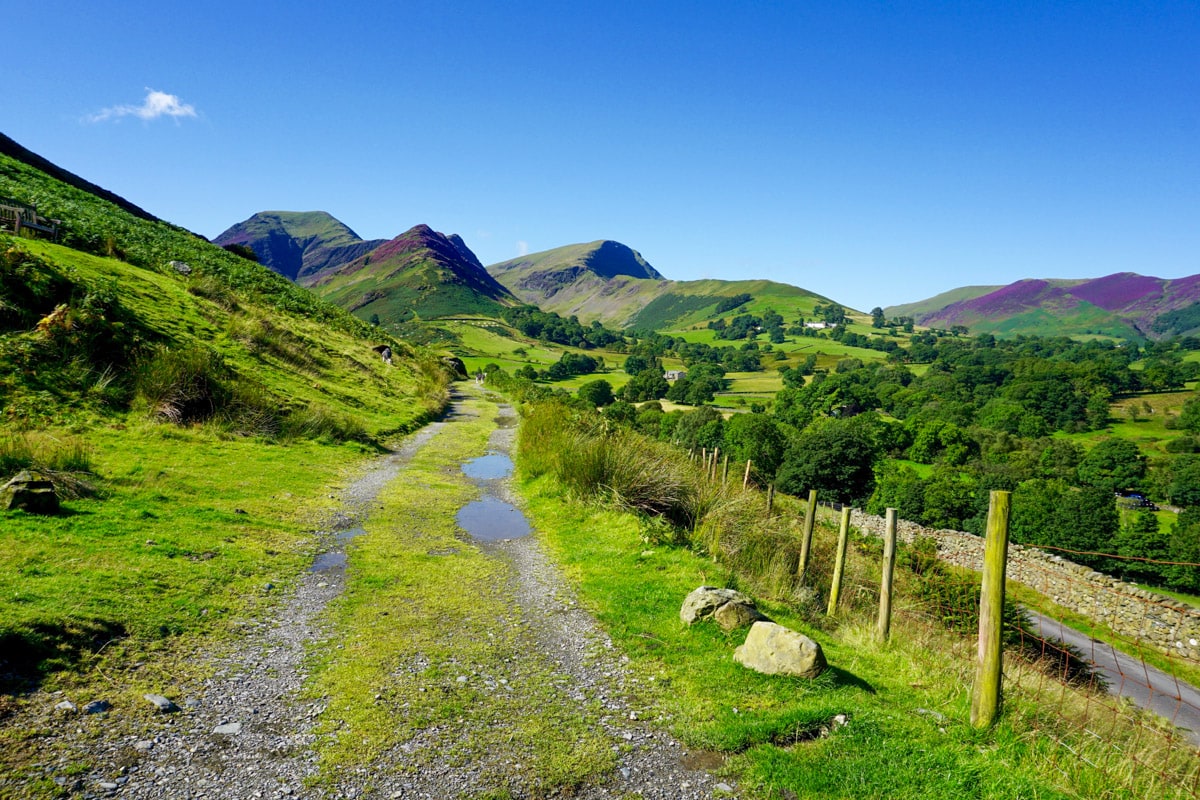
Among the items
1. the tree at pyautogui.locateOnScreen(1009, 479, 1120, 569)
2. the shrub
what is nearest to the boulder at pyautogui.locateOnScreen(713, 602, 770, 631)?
the shrub

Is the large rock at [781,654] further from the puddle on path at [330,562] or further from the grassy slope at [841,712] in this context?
the puddle on path at [330,562]

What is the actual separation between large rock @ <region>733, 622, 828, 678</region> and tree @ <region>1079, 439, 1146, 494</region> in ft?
334

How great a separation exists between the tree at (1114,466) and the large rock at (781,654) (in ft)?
334

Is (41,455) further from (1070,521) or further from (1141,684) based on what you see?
(1070,521)

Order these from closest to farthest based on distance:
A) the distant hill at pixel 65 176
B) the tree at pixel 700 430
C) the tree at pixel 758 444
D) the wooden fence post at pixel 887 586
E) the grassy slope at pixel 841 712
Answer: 1. the grassy slope at pixel 841 712
2. the wooden fence post at pixel 887 586
3. the distant hill at pixel 65 176
4. the tree at pixel 758 444
5. the tree at pixel 700 430

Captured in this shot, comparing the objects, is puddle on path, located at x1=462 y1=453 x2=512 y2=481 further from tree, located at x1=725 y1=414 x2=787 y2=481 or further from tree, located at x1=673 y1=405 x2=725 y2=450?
tree, located at x1=673 y1=405 x2=725 y2=450

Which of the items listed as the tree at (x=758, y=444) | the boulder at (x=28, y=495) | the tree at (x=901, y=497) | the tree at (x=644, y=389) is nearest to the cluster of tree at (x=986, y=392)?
the tree at (x=901, y=497)

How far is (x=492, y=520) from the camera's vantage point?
41.6 feet

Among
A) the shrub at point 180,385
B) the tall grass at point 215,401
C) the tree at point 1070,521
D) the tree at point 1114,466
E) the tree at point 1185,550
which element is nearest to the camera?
the shrub at point 180,385

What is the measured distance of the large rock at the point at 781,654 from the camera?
19.9 ft

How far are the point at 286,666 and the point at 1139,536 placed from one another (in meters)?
76.2

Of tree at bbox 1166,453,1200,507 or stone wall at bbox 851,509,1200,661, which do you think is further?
tree at bbox 1166,453,1200,507

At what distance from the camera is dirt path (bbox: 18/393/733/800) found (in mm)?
3982

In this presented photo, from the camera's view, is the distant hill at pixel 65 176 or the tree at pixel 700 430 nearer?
the distant hill at pixel 65 176
